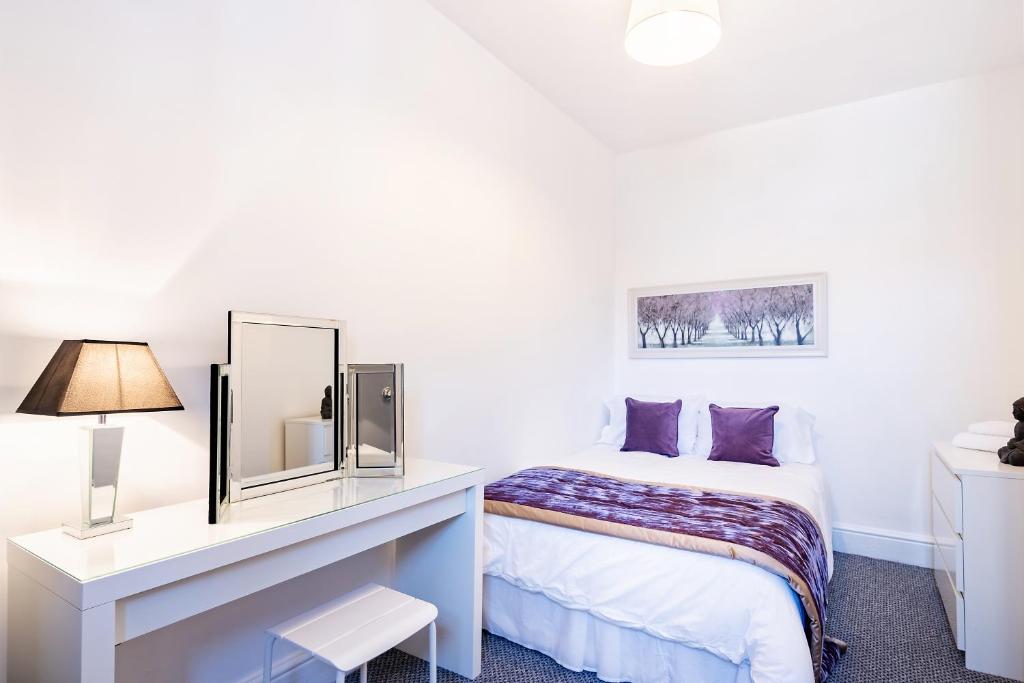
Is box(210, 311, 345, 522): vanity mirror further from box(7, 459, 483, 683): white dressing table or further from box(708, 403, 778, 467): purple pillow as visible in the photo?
box(708, 403, 778, 467): purple pillow

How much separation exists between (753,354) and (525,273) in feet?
5.68

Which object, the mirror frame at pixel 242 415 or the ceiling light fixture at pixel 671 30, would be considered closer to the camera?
the mirror frame at pixel 242 415

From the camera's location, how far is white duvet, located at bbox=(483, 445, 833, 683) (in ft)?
5.57

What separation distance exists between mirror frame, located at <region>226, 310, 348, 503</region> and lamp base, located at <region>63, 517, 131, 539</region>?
242 mm

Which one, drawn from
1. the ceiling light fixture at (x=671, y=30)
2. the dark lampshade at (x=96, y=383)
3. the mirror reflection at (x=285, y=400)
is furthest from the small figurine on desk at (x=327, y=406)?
the ceiling light fixture at (x=671, y=30)

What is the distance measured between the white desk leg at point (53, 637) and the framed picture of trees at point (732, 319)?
366cm

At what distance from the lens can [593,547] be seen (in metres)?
2.08

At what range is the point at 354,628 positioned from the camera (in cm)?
157

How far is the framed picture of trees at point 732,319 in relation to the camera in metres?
3.61

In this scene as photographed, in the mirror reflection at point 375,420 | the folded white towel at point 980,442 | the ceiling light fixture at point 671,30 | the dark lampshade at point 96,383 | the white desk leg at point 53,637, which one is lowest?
the white desk leg at point 53,637

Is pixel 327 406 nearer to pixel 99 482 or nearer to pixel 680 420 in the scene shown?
pixel 99 482

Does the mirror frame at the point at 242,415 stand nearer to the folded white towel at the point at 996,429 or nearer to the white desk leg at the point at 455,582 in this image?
the white desk leg at the point at 455,582

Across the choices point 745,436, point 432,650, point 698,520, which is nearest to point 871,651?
point 698,520

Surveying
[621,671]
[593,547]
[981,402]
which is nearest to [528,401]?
[593,547]
